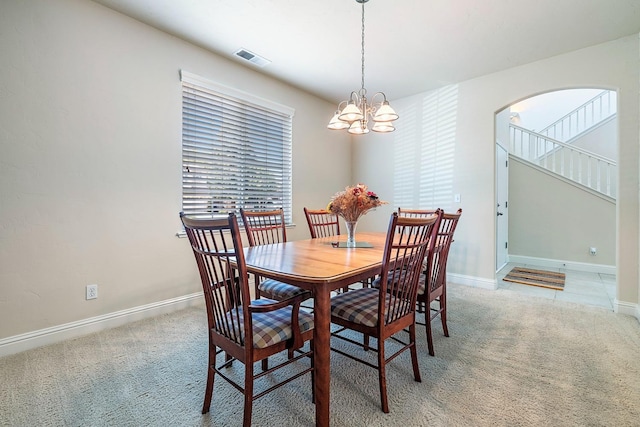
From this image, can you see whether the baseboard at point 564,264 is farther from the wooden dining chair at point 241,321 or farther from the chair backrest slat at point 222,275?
the chair backrest slat at point 222,275

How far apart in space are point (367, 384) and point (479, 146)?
3203mm

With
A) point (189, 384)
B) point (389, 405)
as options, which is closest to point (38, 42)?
point (189, 384)

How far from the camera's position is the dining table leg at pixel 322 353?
1271 mm

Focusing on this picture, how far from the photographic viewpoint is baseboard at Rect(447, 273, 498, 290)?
359 centimetres

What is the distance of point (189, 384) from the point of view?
169 centimetres

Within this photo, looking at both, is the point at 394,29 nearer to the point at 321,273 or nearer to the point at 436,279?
the point at 436,279

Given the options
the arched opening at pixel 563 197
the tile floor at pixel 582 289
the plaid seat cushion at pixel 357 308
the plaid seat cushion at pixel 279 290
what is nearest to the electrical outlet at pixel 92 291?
the plaid seat cushion at pixel 279 290

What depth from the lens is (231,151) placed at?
3.28 meters

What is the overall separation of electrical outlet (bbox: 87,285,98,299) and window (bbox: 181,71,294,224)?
0.96m

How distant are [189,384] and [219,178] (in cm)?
204

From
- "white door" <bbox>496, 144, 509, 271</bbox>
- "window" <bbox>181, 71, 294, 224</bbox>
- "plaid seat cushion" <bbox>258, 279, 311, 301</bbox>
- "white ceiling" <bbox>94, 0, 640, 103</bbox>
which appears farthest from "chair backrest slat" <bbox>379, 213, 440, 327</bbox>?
"white door" <bbox>496, 144, 509, 271</bbox>

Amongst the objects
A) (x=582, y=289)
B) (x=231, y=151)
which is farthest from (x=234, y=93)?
(x=582, y=289)

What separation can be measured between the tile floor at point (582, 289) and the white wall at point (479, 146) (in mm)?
368

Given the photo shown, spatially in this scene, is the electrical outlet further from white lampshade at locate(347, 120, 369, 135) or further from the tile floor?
the tile floor
